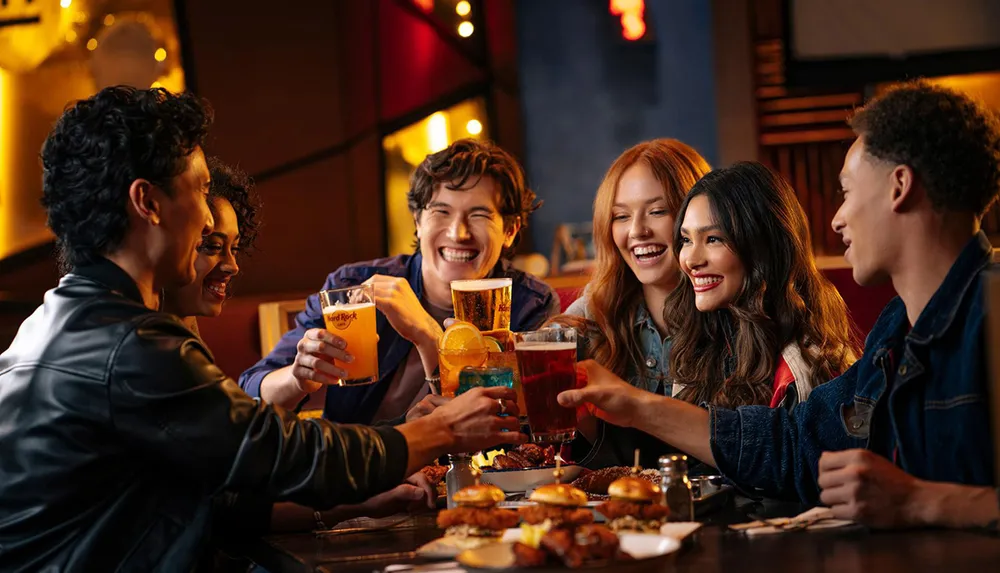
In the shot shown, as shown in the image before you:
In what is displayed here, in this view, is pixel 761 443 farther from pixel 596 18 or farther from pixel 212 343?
pixel 596 18

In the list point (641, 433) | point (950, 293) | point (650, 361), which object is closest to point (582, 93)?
point (650, 361)

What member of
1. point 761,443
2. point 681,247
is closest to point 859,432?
point 761,443

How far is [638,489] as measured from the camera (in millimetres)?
1832

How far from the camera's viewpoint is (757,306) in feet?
9.26

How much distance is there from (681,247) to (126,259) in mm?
1538

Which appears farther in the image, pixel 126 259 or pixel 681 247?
pixel 681 247

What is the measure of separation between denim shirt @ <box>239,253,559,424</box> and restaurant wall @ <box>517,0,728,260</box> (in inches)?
151

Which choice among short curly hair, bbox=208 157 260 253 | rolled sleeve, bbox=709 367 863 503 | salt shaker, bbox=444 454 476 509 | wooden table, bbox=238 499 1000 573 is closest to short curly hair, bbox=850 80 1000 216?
rolled sleeve, bbox=709 367 863 503

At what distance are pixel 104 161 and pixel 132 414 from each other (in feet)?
1.57

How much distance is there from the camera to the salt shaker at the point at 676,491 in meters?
1.93

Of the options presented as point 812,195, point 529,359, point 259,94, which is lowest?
point 529,359

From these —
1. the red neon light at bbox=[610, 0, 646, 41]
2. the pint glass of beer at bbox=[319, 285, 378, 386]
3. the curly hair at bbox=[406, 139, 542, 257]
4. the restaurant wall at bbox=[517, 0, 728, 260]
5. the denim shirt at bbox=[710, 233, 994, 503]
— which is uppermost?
the red neon light at bbox=[610, 0, 646, 41]

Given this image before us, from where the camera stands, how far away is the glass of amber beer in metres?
2.17

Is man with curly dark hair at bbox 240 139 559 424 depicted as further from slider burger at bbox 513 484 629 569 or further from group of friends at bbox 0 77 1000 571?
slider burger at bbox 513 484 629 569
